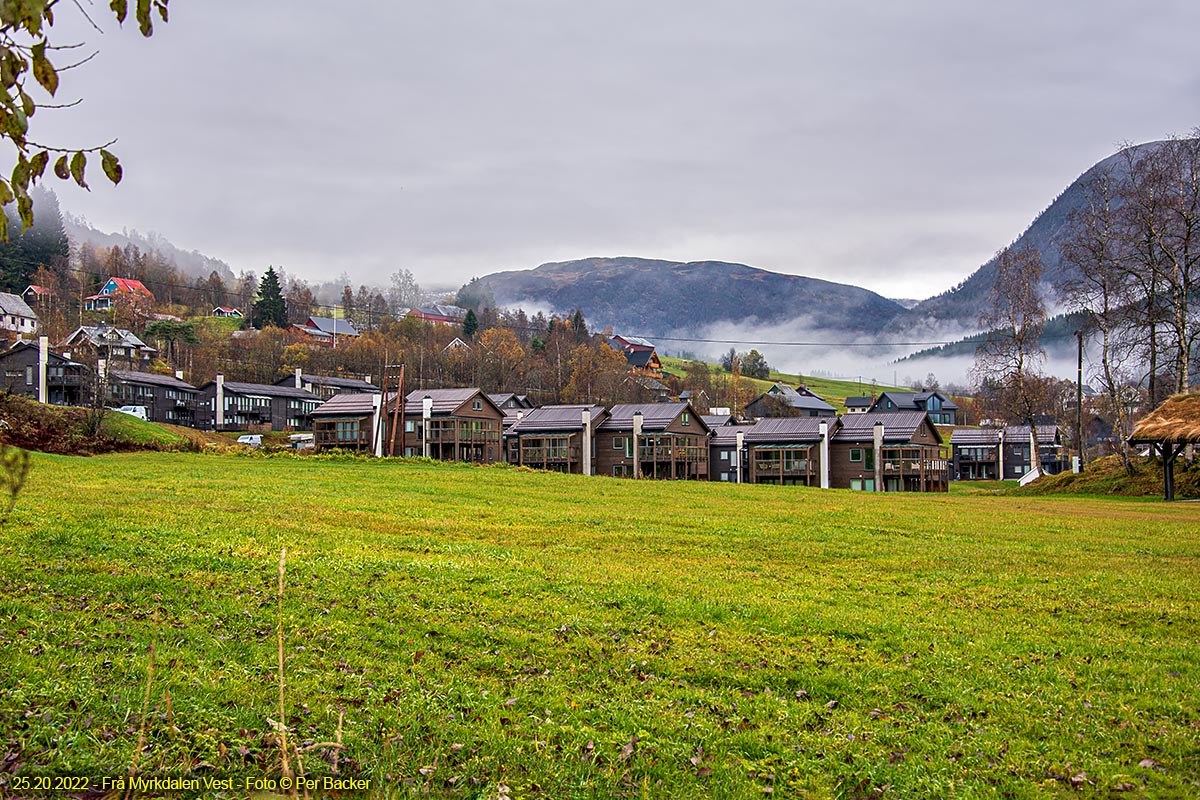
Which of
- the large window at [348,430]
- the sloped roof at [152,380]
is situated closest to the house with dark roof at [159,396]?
the sloped roof at [152,380]

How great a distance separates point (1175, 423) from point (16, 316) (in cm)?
11463

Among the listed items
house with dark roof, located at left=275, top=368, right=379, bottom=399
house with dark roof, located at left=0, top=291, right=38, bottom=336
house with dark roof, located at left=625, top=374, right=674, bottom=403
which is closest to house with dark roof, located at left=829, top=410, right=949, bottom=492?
house with dark roof, located at left=625, top=374, right=674, bottom=403

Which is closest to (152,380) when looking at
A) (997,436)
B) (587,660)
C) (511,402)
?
(511,402)

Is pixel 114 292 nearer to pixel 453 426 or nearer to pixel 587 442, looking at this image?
pixel 453 426

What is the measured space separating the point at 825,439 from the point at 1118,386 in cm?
2893

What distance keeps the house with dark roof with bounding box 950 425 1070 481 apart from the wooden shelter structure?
66.5 meters

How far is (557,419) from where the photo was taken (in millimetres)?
76250

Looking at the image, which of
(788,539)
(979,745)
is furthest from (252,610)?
(788,539)

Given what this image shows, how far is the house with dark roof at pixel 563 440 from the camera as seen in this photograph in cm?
7425

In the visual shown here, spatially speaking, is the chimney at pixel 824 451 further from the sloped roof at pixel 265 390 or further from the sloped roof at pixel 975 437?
the sloped roof at pixel 265 390

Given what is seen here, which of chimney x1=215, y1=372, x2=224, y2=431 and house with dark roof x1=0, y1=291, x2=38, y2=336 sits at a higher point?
house with dark roof x1=0, y1=291, x2=38, y2=336

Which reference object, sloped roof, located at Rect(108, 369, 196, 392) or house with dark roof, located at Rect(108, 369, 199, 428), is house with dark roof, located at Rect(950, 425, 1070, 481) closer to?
house with dark roof, located at Rect(108, 369, 199, 428)

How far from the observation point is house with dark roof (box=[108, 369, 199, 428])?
3364 inches

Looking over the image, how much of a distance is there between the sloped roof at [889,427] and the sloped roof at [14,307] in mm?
93505
